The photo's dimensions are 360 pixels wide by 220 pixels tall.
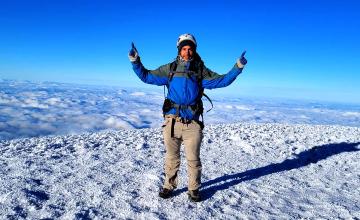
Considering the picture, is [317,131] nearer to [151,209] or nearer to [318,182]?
[318,182]

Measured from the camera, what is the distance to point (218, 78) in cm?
484

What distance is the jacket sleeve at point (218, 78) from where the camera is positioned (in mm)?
4777

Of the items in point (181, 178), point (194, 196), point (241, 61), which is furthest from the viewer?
point (181, 178)

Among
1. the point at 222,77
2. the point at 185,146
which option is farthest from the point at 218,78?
the point at 185,146

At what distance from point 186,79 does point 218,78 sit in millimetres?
471

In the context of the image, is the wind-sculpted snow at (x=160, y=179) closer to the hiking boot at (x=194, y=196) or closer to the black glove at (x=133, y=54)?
the hiking boot at (x=194, y=196)

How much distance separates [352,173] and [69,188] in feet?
20.7

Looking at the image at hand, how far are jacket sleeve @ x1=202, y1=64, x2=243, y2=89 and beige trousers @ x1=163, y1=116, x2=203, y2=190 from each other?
622 millimetres

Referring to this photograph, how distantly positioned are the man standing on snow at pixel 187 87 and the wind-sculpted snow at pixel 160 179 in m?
0.81

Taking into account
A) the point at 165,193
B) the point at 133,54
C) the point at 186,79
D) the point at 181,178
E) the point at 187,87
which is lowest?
the point at 181,178

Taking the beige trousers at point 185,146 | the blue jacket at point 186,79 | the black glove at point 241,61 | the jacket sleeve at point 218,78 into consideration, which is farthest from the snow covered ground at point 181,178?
the black glove at point 241,61

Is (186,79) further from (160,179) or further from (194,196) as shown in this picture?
(160,179)

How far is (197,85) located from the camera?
4.89 meters

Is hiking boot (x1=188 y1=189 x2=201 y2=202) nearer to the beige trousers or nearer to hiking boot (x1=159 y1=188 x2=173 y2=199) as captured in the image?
A: the beige trousers
